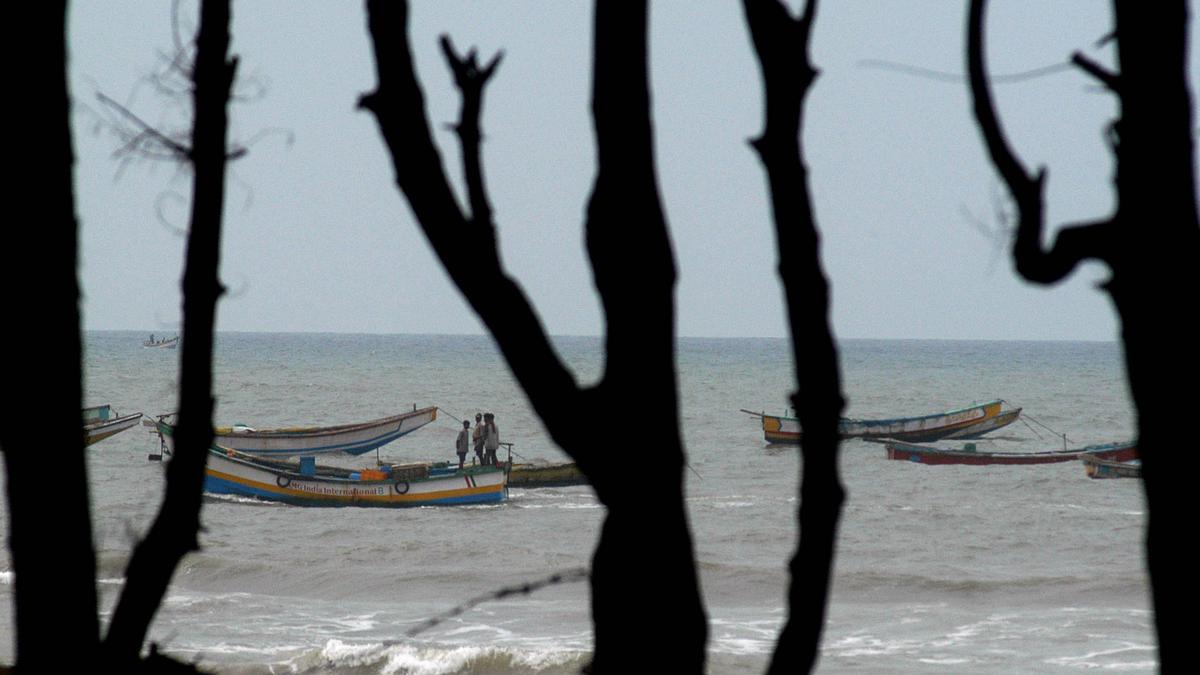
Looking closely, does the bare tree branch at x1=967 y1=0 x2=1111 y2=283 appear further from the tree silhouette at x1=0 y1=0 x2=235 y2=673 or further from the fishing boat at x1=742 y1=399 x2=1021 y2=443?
the fishing boat at x1=742 y1=399 x2=1021 y2=443

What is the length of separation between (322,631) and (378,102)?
12350 mm

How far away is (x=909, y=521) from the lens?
24156 mm

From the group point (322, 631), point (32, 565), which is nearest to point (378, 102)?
point (32, 565)

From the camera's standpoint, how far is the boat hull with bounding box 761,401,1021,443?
3972 cm

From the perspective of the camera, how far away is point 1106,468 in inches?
1184

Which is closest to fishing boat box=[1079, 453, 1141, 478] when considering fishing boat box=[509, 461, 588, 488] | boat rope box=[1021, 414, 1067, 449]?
fishing boat box=[509, 461, 588, 488]

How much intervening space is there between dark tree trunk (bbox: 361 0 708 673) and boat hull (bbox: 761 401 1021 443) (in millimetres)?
36912

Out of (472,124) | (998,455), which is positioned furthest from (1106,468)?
(472,124)

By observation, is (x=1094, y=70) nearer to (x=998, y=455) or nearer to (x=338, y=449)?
(x=998, y=455)

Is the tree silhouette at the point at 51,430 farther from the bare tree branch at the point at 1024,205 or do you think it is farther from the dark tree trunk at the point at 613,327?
the bare tree branch at the point at 1024,205

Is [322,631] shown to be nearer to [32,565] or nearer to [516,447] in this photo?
[32,565]

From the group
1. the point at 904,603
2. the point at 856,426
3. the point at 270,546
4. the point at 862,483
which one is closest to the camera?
the point at 904,603

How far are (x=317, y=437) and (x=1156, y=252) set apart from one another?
32.6 m

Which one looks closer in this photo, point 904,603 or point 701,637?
point 701,637
